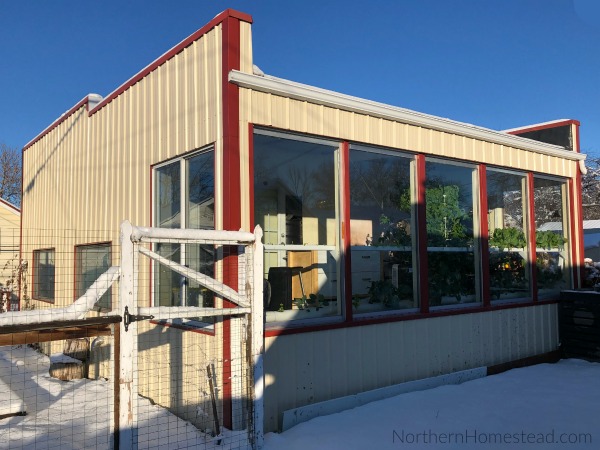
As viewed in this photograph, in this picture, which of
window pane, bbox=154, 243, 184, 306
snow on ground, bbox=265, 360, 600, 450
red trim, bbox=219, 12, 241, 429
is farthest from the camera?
window pane, bbox=154, 243, 184, 306

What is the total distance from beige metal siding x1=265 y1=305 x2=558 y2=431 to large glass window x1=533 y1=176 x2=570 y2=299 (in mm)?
637

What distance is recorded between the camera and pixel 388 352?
5609mm

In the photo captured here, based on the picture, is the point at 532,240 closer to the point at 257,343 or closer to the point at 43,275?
the point at 257,343

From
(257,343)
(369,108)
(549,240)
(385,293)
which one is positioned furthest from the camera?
(549,240)

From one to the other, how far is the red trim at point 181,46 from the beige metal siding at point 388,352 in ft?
9.17

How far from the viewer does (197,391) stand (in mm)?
4688

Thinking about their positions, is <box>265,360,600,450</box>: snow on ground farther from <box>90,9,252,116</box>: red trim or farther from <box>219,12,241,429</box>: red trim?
<box>90,9,252,116</box>: red trim

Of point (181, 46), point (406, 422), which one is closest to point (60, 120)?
point (181, 46)

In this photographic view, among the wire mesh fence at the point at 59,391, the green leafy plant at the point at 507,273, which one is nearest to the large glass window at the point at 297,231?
the wire mesh fence at the point at 59,391

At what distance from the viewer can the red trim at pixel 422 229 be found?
20.3 feet

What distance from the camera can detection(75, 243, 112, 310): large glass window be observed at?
23.1 ft

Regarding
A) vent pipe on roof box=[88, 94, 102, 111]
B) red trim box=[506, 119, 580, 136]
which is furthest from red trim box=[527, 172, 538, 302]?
vent pipe on roof box=[88, 94, 102, 111]

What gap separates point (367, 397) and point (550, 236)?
486cm

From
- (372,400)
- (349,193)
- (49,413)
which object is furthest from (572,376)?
(49,413)
